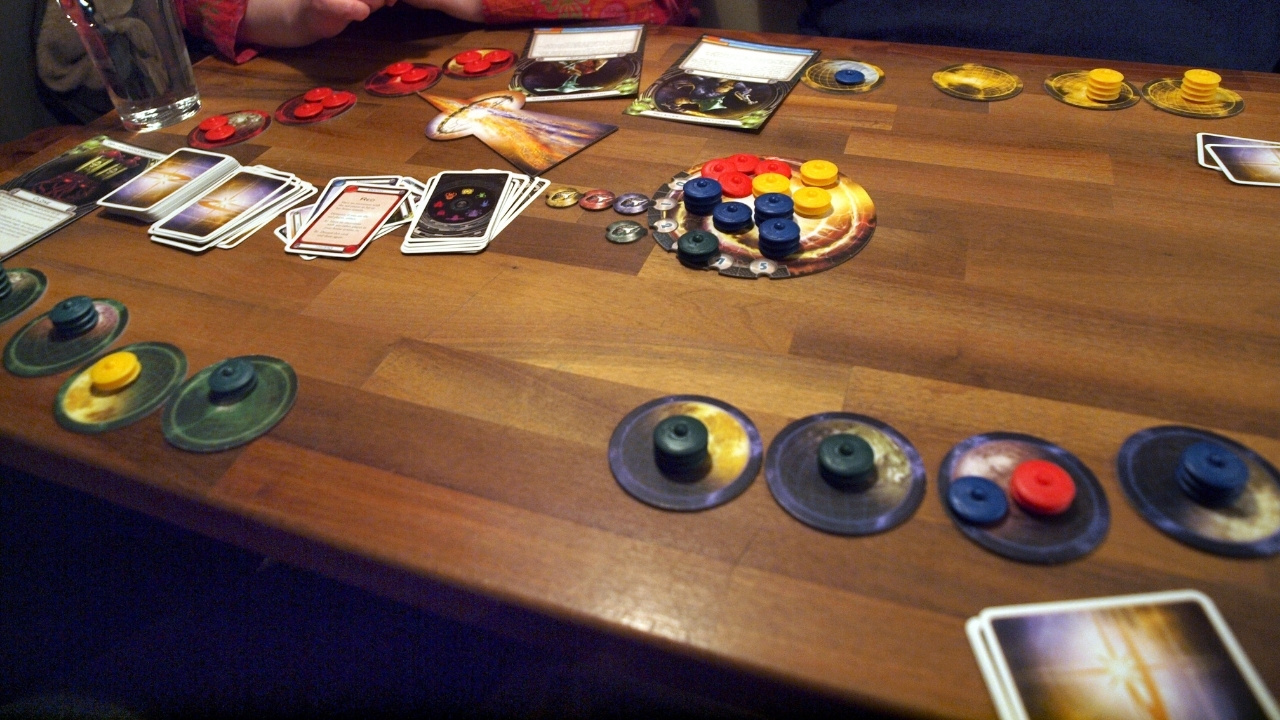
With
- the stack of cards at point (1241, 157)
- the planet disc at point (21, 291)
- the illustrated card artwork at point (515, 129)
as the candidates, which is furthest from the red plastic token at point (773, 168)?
the planet disc at point (21, 291)

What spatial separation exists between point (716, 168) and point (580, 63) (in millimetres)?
401

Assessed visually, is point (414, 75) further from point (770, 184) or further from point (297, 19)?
point (770, 184)

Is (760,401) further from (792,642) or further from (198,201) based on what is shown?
(198,201)

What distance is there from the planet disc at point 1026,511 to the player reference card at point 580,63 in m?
0.70

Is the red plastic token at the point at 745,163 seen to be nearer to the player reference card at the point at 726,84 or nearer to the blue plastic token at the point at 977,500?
the player reference card at the point at 726,84

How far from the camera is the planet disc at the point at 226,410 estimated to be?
619mm

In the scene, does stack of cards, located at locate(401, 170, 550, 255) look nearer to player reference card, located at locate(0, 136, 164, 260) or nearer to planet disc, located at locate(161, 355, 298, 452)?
planet disc, located at locate(161, 355, 298, 452)

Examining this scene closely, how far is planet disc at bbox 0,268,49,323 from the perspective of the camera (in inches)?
30.4

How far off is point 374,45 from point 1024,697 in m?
1.28

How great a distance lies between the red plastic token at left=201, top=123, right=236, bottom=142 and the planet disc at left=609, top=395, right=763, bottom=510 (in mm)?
782

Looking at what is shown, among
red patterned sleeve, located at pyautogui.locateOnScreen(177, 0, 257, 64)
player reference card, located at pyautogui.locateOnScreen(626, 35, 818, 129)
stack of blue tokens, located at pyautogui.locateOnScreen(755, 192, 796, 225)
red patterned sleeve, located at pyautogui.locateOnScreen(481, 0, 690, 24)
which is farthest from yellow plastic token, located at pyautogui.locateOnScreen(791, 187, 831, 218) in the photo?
red patterned sleeve, located at pyautogui.locateOnScreen(177, 0, 257, 64)

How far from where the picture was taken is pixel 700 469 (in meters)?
0.56

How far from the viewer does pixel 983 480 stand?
522 millimetres

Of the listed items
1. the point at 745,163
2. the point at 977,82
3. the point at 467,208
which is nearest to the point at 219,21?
the point at 467,208
